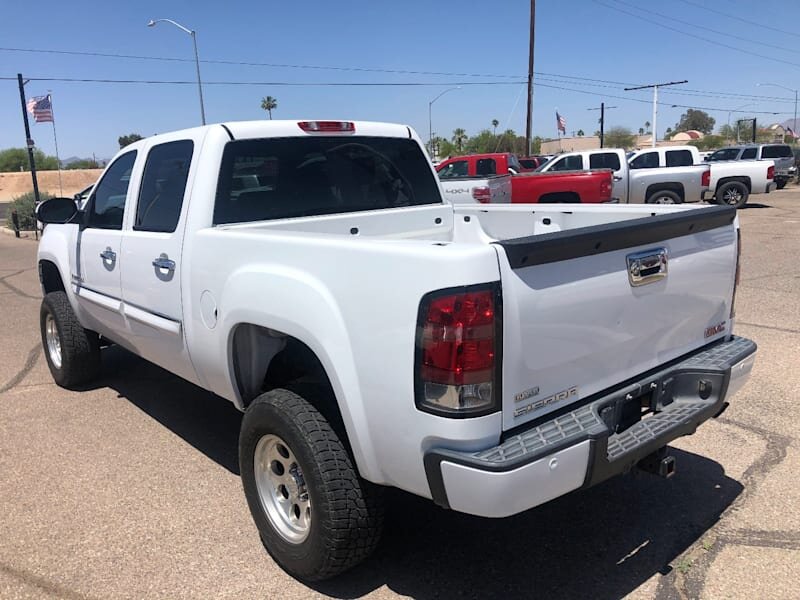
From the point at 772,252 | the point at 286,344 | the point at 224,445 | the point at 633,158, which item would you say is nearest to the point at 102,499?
the point at 224,445

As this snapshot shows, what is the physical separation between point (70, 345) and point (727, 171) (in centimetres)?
1946

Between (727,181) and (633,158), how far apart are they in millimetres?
2861

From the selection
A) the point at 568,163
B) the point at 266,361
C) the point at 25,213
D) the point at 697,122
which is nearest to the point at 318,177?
the point at 266,361

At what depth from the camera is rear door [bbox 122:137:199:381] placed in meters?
3.66

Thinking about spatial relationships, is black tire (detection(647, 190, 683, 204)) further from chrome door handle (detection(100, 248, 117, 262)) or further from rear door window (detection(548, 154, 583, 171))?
chrome door handle (detection(100, 248, 117, 262))

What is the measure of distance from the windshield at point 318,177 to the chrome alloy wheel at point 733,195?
1828 cm

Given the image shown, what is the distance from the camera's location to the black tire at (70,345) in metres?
5.35

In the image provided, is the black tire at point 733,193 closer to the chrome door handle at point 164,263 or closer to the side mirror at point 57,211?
the side mirror at point 57,211

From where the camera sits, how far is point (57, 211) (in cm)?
500

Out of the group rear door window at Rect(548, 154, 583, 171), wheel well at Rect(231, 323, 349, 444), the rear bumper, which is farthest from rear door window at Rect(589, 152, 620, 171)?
wheel well at Rect(231, 323, 349, 444)

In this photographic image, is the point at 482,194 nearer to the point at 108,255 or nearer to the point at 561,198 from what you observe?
the point at 561,198

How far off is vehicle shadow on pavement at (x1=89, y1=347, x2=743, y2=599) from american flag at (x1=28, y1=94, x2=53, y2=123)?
2777cm

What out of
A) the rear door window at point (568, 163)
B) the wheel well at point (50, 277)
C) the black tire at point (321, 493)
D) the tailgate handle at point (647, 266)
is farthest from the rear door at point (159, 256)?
the rear door window at point (568, 163)

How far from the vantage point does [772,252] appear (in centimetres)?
1168
